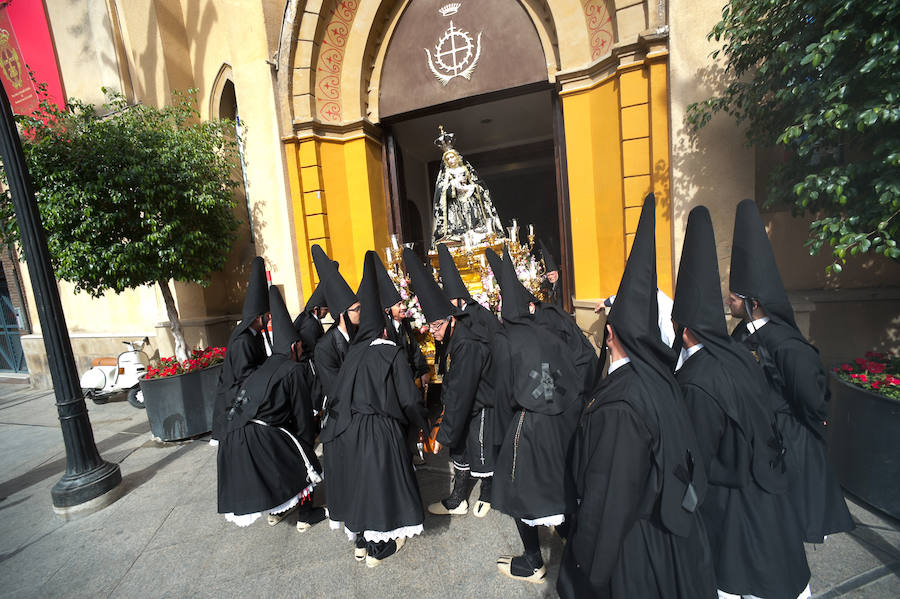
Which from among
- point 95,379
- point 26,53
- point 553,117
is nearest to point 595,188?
point 553,117

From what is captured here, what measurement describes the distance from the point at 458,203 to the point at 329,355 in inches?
164

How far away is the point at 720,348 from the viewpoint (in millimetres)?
2254

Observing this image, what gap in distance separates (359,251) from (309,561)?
5.27 m

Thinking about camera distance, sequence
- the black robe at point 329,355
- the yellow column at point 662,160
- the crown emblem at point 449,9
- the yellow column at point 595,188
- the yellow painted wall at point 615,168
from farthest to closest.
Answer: the crown emblem at point 449,9 → the yellow column at point 595,188 → the yellow painted wall at point 615,168 → the yellow column at point 662,160 → the black robe at point 329,355

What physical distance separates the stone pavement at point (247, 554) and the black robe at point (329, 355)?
4.68ft

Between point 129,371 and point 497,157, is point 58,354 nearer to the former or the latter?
point 129,371

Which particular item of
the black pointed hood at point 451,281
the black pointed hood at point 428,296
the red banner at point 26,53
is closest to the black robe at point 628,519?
the black pointed hood at point 428,296

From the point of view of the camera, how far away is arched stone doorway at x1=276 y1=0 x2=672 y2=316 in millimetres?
5363

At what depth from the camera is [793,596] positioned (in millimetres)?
2172

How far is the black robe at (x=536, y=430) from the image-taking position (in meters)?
2.72

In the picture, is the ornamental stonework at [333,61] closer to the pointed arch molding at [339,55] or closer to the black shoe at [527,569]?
the pointed arch molding at [339,55]

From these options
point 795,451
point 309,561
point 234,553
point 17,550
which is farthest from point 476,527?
point 17,550

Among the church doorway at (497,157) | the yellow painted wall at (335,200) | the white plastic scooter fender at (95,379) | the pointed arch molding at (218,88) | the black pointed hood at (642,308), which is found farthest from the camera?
the white plastic scooter fender at (95,379)

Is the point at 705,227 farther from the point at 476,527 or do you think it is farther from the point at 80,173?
the point at 80,173
